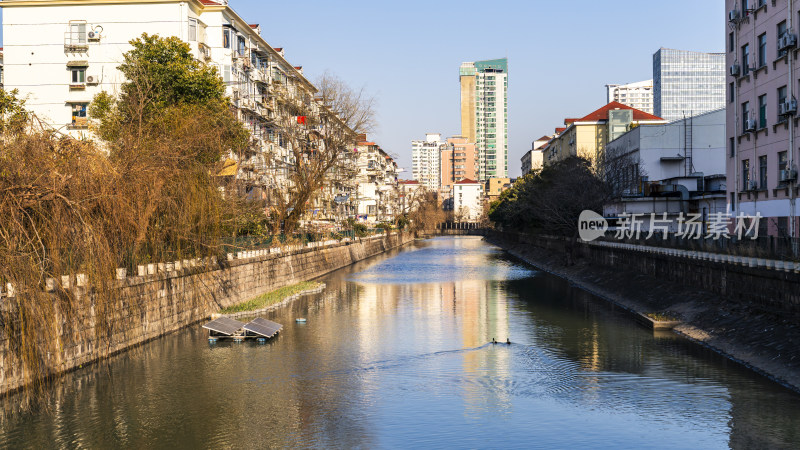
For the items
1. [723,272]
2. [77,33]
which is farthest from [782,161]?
[77,33]

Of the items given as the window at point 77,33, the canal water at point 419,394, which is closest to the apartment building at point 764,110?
the canal water at point 419,394

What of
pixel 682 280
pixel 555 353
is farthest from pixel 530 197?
pixel 555 353

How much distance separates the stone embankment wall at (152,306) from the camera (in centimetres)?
1847

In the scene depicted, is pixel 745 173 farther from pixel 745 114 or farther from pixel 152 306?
pixel 152 306

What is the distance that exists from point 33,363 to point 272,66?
5183 centimetres

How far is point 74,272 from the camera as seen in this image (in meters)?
16.9

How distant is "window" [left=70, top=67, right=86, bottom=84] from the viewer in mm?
52594

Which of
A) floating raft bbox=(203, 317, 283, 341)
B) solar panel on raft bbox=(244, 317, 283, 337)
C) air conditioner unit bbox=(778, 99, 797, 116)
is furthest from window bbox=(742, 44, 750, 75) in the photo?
floating raft bbox=(203, 317, 283, 341)

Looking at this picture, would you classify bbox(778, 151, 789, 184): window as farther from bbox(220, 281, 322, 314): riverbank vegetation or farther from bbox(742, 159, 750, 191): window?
bbox(220, 281, 322, 314): riverbank vegetation

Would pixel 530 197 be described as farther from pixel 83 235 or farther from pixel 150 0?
pixel 83 235

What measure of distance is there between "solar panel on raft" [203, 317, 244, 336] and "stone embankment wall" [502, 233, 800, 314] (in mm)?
17974

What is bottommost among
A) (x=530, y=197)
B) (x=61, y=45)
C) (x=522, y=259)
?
(x=522, y=259)

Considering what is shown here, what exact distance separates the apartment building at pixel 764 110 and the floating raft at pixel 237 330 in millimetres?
25749

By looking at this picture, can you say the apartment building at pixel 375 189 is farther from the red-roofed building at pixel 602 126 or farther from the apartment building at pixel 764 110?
the apartment building at pixel 764 110
